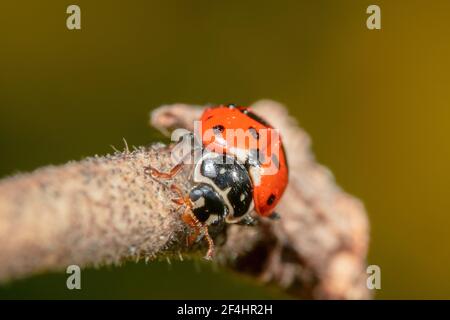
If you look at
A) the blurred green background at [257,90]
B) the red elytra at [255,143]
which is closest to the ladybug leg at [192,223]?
the red elytra at [255,143]

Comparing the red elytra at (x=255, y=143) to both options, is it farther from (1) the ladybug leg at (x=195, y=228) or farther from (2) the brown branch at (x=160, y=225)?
(1) the ladybug leg at (x=195, y=228)

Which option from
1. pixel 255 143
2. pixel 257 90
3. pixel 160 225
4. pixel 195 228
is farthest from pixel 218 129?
pixel 257 90

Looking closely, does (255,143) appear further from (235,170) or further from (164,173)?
(164,173)

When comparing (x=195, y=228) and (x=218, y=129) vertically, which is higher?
(x=218, y=129)

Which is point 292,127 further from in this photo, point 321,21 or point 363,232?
point 321,21

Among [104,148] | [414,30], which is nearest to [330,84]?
[414,30]

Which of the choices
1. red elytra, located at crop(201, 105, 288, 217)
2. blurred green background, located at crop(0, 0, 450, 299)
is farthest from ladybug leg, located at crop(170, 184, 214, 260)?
blurred green background, located at crop(0, 0, 450, 299)
